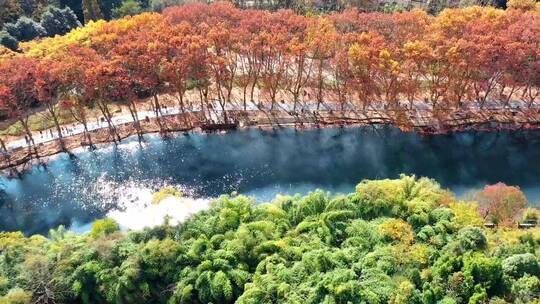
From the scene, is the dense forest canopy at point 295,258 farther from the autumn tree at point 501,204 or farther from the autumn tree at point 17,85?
the autumn tree at point 17,85

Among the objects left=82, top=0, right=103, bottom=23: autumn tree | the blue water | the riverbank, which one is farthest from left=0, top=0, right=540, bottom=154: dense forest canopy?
left=82, top=0, right=103, bottom=23: autumn tree

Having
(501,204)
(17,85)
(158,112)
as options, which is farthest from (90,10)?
(501,204)

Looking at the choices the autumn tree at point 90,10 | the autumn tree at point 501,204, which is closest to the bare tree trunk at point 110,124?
the autumn tree at point 90,10

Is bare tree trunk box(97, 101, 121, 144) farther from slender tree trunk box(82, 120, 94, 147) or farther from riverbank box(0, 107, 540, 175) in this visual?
slender tree trunk box(82, 120, 94, 147)

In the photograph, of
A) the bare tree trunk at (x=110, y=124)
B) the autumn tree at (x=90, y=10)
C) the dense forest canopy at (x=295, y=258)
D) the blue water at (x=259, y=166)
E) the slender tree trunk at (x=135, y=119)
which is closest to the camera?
the dense forest canopy at (x=295, y=258)

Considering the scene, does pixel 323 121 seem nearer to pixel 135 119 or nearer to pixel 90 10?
pixel 135 119

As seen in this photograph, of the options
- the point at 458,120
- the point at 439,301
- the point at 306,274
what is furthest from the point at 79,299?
the point at 458,120
